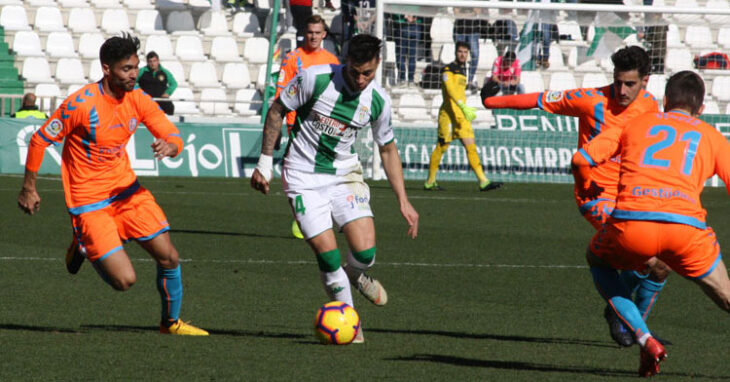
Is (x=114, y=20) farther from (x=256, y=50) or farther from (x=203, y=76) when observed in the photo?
(x=256, y=50)

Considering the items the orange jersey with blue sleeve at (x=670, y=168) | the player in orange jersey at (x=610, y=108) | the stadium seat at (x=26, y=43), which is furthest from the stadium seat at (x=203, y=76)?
the orange jersey with blue sleeve at (x=670, y=168)

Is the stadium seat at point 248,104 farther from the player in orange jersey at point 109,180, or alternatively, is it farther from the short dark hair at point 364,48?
the short dark hair at point 364,48

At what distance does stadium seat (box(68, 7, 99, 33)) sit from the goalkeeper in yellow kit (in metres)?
Result: 9.86

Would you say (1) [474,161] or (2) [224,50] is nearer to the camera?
(1) [474,161]

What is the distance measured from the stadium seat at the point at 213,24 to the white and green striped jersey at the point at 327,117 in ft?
62.7

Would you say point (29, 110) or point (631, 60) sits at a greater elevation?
point (631, 60)

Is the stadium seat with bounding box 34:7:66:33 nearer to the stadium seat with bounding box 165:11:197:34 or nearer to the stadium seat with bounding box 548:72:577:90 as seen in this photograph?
the stadium seat with bounding box 165:11:197:34

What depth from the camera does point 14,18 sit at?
82.2 feet

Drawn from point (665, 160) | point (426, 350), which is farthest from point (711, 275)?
point (426, 350)

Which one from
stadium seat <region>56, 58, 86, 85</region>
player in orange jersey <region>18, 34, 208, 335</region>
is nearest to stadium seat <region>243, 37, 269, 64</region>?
stadium seat <region>56, 58, 86, 85</region>

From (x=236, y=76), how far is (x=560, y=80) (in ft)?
22.3

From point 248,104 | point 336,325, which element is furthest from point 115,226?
point 248,104

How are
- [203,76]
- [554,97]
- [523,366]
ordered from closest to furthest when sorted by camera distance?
[523,366], [554,97], [203,76]

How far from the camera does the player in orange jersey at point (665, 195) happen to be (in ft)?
18.4
